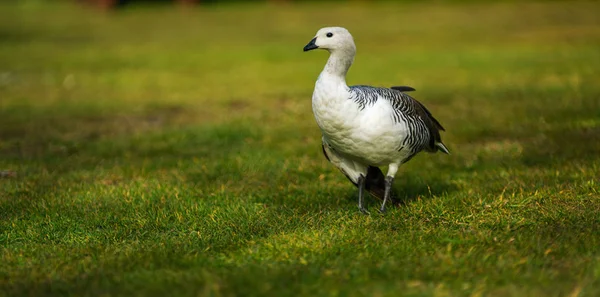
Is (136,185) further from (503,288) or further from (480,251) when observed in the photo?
(503,288)

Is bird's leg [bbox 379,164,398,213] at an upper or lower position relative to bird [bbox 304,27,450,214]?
lower

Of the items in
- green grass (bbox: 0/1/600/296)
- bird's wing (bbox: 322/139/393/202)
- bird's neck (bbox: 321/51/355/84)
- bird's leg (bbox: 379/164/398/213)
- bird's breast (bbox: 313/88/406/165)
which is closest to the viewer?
green grass (bbox: 0/1/600/296)

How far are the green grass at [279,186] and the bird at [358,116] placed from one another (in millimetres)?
553

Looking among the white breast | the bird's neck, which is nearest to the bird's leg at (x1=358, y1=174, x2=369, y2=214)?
the white breast

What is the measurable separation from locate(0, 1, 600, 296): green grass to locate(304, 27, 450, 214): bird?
1.81 feet

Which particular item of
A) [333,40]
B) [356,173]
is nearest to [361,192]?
[356,173]

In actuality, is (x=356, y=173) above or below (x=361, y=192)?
above

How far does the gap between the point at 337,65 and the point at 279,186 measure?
2.04 m

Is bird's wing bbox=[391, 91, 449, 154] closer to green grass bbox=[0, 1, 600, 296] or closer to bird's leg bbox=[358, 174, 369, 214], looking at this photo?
green grass bbox=[0, 1, 600, 296]

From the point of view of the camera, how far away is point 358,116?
5.97m

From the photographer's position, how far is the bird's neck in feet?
19.8

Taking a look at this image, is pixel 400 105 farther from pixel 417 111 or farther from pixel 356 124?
pixel 356 124

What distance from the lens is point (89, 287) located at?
15.8ft

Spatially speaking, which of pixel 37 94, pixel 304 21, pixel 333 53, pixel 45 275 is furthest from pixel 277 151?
pixel 304 21
